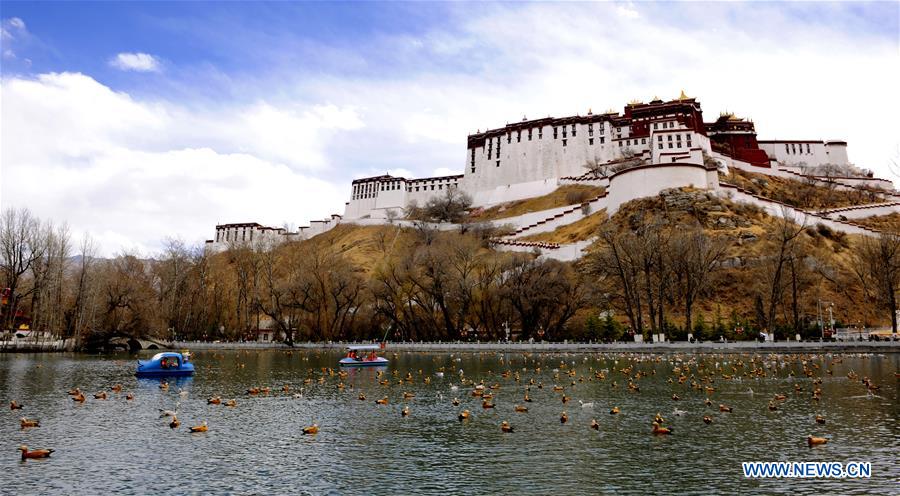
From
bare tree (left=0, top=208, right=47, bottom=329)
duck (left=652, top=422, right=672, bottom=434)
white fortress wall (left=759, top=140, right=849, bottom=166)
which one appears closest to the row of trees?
bare tree (left=0, top=208, right=47, bottom=329)

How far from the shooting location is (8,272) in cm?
6272

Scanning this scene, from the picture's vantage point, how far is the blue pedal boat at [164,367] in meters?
35.8

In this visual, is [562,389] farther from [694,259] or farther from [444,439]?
[694,259]

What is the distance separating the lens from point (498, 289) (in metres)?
65.9

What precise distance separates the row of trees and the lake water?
100.0ft

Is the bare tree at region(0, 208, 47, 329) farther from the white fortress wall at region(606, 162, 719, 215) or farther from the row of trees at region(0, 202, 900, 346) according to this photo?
the white fortress wall at region(606, 162, 719, 215)

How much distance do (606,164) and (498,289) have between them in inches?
2005

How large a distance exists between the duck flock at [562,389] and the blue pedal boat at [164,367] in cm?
416

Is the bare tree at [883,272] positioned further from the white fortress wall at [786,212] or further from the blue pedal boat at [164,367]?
the blue pedal boat at [164,367]

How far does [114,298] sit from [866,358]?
71.4 meters

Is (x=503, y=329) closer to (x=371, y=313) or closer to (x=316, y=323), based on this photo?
(x=371, y=313)

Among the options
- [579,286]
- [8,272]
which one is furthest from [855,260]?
[8,272]

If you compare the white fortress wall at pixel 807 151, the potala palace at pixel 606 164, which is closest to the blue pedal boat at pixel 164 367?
the potala palace at pixel 606 164

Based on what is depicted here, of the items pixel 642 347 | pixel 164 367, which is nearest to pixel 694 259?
pixel 642 347
